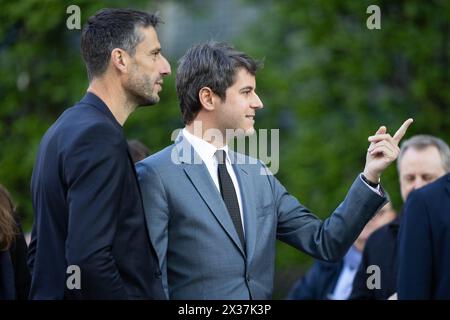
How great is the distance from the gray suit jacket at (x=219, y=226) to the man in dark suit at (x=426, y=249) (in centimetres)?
63

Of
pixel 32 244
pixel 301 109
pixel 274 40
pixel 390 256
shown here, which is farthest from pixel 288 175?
pixel 32 244

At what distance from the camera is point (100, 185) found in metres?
3.44

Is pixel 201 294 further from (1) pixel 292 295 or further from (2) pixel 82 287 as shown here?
(1) pixel 292 295

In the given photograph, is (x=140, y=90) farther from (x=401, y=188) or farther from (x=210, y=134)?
(x=401, y=188)

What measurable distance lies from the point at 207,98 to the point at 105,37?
549 millimetres

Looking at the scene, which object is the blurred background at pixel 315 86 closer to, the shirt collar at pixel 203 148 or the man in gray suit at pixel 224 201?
the man in gray suit at pixel 224 201

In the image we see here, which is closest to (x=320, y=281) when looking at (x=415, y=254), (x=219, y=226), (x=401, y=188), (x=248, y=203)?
(x=401, y=188)

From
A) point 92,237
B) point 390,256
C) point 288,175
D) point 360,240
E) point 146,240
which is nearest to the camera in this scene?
point 92,237

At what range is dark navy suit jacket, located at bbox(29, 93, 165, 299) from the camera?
11.3ft

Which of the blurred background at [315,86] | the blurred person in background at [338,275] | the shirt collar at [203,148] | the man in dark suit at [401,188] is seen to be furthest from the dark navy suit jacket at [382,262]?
the blurred background at [315,86]

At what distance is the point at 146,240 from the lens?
364 centimetres

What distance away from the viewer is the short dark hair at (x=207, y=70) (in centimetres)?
409

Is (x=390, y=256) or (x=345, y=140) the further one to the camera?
(x=345, y=140)

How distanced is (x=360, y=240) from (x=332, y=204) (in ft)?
7.36
